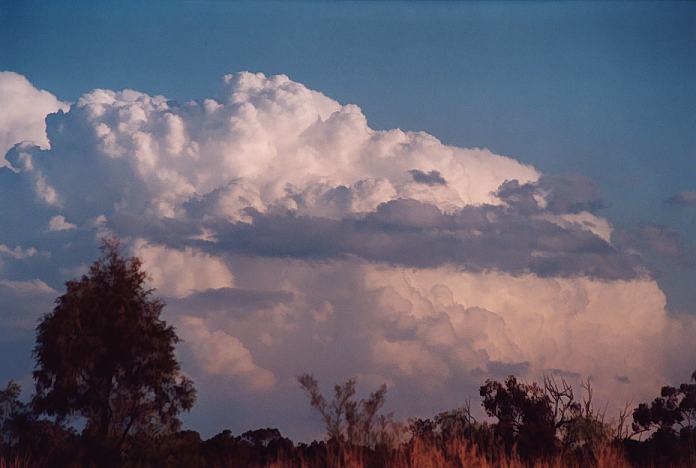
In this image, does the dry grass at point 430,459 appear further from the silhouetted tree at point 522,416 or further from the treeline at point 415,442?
the silhouetted tree at point 522,416

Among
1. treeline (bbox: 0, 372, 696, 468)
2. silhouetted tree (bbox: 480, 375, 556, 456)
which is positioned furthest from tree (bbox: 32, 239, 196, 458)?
silhouetted tree (bbox: 480, 375, 556, 456)

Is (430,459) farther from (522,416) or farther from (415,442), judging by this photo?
(522,416)

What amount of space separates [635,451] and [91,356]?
2645 cm

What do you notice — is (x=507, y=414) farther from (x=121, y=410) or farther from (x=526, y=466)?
(x=526, y=466)

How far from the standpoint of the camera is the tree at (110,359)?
1596 inches

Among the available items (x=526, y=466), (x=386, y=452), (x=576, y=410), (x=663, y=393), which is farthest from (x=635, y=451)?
(x=386, y=452)

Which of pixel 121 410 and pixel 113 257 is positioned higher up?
pixel 113 257

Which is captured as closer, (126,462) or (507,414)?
(126,462)

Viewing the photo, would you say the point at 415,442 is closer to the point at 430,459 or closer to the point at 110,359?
the point at 430,459

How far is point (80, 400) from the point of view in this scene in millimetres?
40812

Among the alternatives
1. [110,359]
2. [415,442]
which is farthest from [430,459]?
[110,359]

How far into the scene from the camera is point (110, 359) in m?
41.4

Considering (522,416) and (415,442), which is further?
(522,416)

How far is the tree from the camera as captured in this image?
133ft
